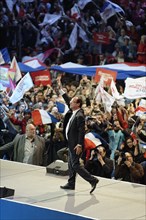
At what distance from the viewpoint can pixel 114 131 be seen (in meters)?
12.6

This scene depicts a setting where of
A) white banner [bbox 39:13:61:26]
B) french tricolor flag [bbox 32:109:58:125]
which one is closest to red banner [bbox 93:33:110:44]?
white banner [bbox 39:13:61:26]

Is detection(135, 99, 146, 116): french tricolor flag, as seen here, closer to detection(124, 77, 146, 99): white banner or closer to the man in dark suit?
detection(124, 77, 146, 99): white banner

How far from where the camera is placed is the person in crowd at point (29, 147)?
12.4 metres

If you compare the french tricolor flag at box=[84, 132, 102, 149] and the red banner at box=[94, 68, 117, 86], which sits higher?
the red banner at box=[94, 68, 117, 86]

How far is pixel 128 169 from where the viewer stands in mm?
11688

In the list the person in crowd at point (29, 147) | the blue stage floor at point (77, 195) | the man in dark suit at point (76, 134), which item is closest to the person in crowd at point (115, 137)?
the blue stage floor at point (77, 195)

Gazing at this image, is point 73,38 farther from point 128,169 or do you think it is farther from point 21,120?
point 128,169

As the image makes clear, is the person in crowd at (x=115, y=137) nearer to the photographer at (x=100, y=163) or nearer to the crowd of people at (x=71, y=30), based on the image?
the photographer at (x=100, y=163)

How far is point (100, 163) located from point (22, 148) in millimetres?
1524

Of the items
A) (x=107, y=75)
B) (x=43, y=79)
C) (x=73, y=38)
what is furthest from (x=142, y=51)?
(x=107, y=75)

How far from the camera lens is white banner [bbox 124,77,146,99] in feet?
45.0

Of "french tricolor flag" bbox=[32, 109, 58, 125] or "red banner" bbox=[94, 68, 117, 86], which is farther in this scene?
"red banner" bbox=[94, 68, 117, 86]

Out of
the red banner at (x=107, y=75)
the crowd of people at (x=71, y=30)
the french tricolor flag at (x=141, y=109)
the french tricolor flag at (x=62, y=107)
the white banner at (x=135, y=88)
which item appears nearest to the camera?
the french tricolor flag at (x=141, y=109)

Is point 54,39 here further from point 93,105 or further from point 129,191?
point 129,191
